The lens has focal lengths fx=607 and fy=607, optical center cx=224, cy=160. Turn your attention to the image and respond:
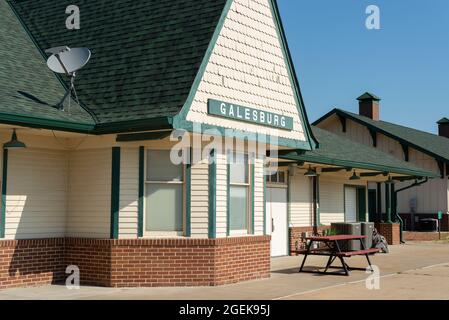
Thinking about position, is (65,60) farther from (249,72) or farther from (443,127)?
(443,127)

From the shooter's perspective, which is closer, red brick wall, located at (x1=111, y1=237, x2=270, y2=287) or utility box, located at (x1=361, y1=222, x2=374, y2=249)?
red brick wall, located at (x1=111, y1=237, x2=270, y2=287)

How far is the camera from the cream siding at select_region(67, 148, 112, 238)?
40.5ft

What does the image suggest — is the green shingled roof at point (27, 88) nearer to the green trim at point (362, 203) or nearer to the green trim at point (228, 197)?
the green trim at point (228, 197)

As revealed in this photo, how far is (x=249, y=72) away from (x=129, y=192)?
383cm

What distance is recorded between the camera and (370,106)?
38.6 m

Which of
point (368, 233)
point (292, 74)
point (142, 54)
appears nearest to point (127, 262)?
point (142, 54)

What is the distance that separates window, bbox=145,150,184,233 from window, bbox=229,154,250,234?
1.24m

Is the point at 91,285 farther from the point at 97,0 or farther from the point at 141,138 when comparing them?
the point at 97,0

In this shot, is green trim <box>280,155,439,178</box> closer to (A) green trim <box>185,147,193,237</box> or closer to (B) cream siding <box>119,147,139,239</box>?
(A) green trim <box>185,147,193,237</box>

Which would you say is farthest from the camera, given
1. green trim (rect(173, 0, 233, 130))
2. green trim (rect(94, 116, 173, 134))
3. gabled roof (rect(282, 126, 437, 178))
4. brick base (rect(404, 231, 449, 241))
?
brick base (rect(404, 231, 449, 241))

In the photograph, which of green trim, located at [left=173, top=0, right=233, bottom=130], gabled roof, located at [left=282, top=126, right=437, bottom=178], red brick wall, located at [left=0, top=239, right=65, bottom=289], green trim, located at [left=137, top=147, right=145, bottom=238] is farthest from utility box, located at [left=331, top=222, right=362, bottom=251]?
red brick wall, located at [left=0, top=239, right=65, bottom=289]

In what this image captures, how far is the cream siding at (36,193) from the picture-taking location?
12.0 m
